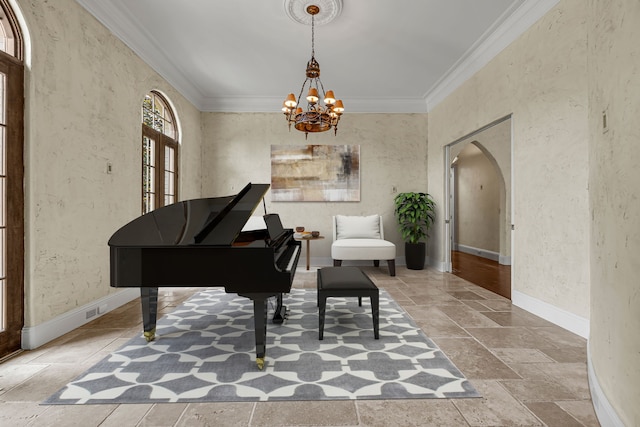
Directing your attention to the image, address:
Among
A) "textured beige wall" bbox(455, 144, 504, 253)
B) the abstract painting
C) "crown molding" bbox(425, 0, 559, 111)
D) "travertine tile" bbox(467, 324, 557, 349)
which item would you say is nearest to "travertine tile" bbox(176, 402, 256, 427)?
"travertine tile" bbox(467, 324, 557, 349)

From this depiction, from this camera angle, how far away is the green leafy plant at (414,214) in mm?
5695

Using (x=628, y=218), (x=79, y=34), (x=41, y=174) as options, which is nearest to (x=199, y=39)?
(x=79, y=34)

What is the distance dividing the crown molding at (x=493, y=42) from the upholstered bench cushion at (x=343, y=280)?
3.16m

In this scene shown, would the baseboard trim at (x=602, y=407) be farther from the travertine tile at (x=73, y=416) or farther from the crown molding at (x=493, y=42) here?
the crown molding at (x=493, y=42)

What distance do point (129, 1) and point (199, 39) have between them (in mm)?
859

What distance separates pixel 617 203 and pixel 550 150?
6.41 ft

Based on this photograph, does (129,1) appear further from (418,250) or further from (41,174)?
(418,250)

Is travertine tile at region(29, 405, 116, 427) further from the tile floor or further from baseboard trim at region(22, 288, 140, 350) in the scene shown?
baseboard trim at region(22, 288, 140, 350)

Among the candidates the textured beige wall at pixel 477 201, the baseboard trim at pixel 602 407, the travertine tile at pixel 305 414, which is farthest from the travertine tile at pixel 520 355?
the textured beige wall at pixel 477 201

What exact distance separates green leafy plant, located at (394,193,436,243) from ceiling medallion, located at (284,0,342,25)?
11.0ft

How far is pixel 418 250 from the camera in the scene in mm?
5723

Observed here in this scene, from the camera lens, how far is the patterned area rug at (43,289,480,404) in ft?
5.85

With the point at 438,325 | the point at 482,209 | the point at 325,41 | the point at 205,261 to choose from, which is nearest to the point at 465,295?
the point at 438,325

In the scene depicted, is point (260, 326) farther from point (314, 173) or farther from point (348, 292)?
point (314, 173)
